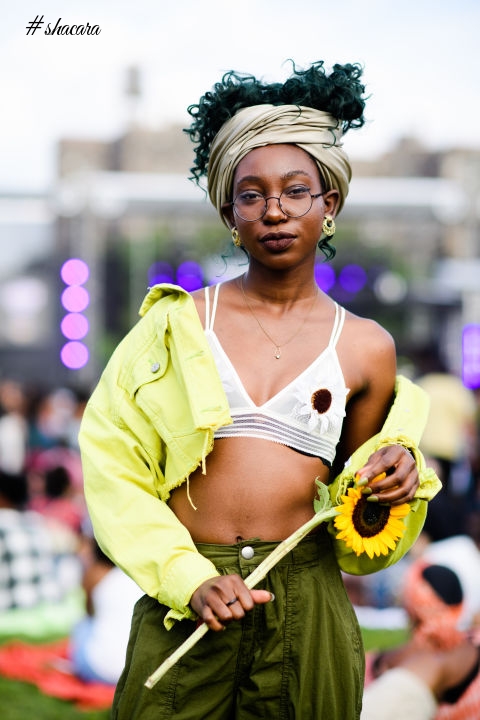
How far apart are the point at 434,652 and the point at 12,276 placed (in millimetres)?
19967

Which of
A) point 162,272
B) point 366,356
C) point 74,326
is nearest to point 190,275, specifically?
point 162,272

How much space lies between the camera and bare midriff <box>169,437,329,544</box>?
7.37 feet

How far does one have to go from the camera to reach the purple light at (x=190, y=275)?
40.9 feet

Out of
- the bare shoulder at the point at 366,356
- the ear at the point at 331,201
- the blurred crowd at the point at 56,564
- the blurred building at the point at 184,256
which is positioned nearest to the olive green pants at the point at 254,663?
the bare shoulder at the point at 366,356

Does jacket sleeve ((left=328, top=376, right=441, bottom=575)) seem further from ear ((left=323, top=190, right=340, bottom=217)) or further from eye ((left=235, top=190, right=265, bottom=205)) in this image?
eye ((left=235, top=190, right=265, bottom=205))

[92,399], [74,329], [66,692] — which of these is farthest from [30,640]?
[74,329]

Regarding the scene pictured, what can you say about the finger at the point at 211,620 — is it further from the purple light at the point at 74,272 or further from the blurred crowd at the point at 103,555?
the purple light at the point at 74,272

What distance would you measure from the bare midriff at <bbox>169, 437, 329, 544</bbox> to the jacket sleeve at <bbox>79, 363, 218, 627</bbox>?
79mm

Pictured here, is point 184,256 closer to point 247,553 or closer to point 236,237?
point 236,237

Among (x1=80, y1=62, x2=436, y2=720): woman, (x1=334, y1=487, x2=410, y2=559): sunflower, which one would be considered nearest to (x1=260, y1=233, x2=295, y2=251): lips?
(x1=80, y1=62, x2=436, y2=720): woman

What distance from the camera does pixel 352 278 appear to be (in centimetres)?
1372

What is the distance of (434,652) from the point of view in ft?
11.9

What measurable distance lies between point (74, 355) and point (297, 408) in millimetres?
10195

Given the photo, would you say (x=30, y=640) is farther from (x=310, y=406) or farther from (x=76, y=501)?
(x=310, y=406)
